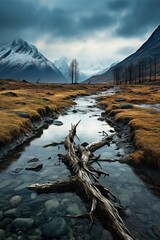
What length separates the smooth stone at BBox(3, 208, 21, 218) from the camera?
12.4 metres

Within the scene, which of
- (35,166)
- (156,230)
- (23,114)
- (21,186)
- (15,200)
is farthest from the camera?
(23,114)

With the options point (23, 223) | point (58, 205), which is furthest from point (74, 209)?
point (23, 223)

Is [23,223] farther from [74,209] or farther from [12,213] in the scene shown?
[74,209]

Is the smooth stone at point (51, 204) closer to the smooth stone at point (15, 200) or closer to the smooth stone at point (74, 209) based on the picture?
the smooth stone at point (74, 209)

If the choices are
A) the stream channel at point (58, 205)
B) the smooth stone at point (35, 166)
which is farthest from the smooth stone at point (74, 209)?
the smooth stone at point (35, 166)

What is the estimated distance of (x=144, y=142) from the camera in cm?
2173

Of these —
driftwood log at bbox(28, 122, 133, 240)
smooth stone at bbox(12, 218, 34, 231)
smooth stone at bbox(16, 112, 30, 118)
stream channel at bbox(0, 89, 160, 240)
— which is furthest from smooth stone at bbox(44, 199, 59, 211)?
smooth stone at bbox(16, 112, 30, 118)

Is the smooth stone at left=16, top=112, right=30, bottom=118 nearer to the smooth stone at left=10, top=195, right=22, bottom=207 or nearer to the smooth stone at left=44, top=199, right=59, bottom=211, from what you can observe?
the smooth stone at left=10, top=195, right=22, bottom=207

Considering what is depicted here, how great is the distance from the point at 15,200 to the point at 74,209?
343 cm

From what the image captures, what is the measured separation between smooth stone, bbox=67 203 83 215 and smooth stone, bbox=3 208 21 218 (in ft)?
8.53

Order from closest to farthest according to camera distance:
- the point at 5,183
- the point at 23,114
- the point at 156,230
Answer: the point at 156,230 → the point at 5,183 → the point at 23,114

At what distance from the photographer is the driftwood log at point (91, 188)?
11.0m

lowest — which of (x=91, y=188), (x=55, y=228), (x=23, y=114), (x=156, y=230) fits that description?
(x=156, y=230)

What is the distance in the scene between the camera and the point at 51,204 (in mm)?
13531
